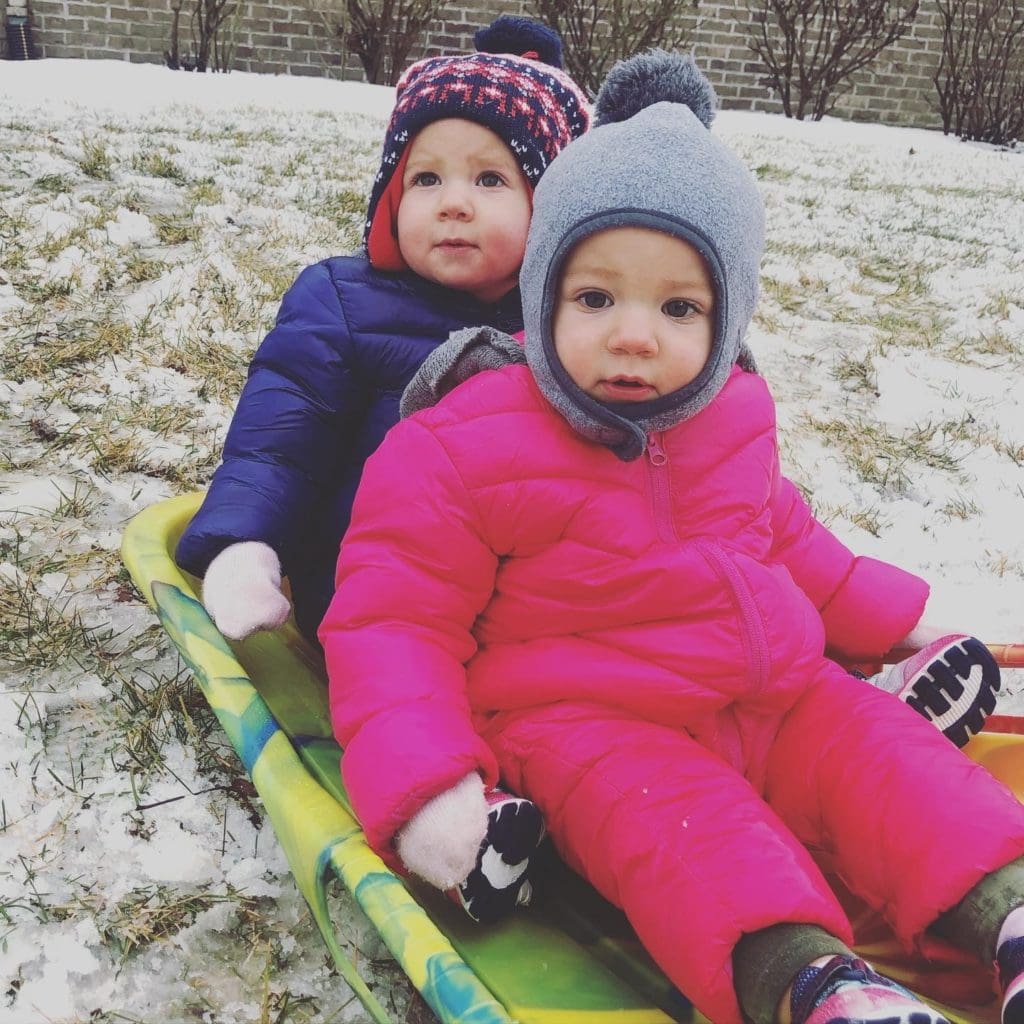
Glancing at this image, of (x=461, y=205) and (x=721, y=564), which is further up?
(x=461, y=205)

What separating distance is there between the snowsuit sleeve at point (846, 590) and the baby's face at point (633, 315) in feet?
1.26

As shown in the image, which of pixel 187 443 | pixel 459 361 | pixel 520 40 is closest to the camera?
pixel 459 361

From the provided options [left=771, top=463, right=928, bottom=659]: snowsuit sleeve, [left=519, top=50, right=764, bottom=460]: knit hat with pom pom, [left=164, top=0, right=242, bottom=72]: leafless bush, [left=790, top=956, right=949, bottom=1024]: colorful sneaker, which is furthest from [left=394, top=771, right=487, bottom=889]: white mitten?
[left=164, top=0, right=242, bottom=72]: leafless bush

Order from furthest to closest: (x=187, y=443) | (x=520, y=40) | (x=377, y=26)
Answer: (x=377, y=26) → (x=187, y=443) → (x=520, y=40)

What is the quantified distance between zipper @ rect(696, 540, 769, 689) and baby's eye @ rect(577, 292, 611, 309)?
0.32 metres

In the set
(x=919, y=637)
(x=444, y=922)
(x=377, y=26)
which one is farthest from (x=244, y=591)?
(x=377, y=26)

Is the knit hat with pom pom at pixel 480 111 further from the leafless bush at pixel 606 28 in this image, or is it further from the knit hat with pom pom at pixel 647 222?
the leafless bush at pixel 606 28

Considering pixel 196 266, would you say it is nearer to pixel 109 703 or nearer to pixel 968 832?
pixel 109 703

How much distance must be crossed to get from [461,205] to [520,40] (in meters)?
0.44

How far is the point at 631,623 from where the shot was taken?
4.08 ft

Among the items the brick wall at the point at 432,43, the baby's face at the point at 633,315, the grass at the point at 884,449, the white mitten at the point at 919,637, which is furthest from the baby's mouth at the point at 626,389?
the brick wall at the point at 432,43

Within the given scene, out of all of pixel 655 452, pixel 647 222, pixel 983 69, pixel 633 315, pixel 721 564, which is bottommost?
pixel 721 564

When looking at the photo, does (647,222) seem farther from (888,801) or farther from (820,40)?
(820,40)

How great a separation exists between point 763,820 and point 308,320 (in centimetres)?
96
